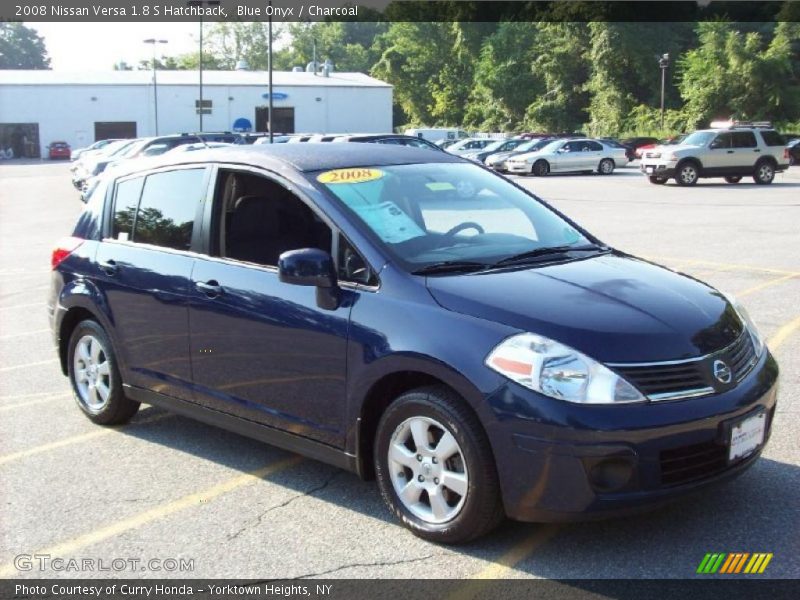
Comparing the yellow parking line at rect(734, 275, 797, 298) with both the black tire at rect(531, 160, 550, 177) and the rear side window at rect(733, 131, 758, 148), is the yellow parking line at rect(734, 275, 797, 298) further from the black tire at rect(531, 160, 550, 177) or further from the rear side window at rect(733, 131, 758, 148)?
the black tire at rect(531, 160, 550, 177)

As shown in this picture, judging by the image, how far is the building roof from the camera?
71.5 meters

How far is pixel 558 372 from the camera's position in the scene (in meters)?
3.59

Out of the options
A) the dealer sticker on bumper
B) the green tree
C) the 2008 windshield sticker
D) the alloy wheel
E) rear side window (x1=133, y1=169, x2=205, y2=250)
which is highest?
the green tree

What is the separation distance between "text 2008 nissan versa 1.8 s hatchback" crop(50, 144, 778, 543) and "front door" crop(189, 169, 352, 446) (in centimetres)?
1

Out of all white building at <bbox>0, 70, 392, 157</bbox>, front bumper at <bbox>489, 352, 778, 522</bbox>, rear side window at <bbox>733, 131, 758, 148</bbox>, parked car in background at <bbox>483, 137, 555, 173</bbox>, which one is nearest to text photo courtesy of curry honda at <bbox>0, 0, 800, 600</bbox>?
front bumper at <bbox>489, 352, 778, 522</bbox>

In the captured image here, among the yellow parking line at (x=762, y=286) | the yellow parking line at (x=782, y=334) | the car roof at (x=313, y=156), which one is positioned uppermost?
the car roof at (x=313, y=156)

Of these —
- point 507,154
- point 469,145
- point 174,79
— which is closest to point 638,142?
point 469,145

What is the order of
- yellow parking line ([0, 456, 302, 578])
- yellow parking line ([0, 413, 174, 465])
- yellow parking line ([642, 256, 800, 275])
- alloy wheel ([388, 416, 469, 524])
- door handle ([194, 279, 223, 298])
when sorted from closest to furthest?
alloy wheel ([388, 416, 469, 524]), yellow parking line ([0, 456, 302, 578]), door handle ([194, 279, 223, 298]), yellow parking line ([0, 413, 174, 465]), yellow parking line ([642, 256, 800, 275])

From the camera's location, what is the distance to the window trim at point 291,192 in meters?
4.25

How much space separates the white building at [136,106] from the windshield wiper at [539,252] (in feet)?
224

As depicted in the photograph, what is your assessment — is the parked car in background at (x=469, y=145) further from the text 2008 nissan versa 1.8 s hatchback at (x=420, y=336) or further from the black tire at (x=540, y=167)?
the text 2008 nissan versa 1.8 s hatchback at (x=420, y=336)

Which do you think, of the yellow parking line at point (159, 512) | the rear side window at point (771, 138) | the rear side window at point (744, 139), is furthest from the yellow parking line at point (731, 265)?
the rear side window at point (771, 138)

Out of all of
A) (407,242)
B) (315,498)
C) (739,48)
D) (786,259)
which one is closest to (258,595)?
(315,498)

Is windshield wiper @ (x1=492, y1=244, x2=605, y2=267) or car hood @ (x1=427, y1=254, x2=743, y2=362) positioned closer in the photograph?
car hood @ (x1=427, y1=254, x2=743, y2=362)
